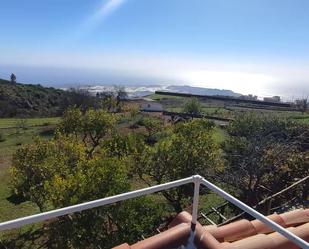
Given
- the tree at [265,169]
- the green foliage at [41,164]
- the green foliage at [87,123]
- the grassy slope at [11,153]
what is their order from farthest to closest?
1. the green foliage at [87,123]
2. the grassy slope at [11,153]
3. the green foliage at [41,164]
4. the tree at [265,169]

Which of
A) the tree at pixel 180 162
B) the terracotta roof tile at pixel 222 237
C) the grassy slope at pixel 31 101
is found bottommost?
the grassy slope at pixel 31 101

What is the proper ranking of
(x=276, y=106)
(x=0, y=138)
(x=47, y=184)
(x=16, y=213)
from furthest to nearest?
(x=276, y=106)
(x=0, y=138)
(x=16, y=213)
(x=47, y=184)

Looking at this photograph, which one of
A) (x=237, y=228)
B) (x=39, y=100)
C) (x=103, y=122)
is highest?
(x=237, y=228)

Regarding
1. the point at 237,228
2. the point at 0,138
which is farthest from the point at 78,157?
the point at 0,138

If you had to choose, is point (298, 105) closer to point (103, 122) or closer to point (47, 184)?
point (103, 122)

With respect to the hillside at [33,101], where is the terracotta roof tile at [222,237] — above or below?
above

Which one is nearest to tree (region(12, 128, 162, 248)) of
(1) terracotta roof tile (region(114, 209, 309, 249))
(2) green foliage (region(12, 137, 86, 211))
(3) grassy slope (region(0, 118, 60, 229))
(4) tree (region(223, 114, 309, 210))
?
(2) green foliage (region(12, 137, 86, 211))

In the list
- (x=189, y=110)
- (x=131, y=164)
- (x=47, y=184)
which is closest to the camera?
(x=47, y=184)

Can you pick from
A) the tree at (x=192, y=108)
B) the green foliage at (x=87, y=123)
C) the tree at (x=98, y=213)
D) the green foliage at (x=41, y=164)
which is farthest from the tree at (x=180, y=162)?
the tree at (x=192, y=108)

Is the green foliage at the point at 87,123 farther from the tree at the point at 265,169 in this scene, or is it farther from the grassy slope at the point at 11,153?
the tree at the point at 265,169
